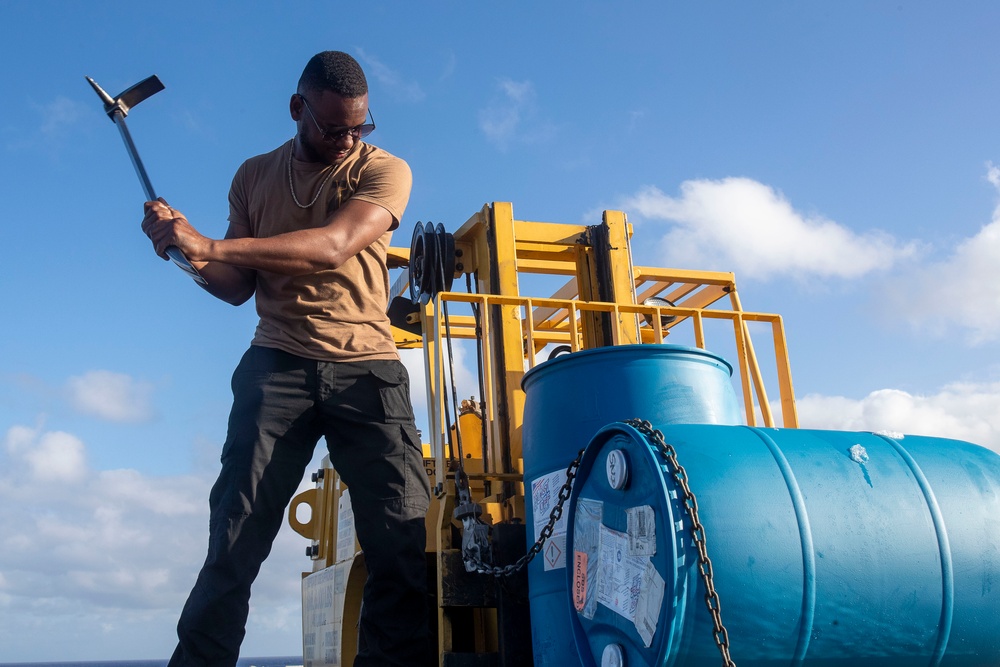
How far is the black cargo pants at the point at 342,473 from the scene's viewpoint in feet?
11.1

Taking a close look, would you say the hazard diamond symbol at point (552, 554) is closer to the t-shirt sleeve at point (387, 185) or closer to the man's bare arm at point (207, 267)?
the t-shirt sleeve at point (387, 185)

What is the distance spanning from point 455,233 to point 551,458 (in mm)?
2352

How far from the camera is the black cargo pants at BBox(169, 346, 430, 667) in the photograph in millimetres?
3371

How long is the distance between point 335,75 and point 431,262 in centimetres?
177

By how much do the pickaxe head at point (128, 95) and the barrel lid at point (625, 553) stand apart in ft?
8.29

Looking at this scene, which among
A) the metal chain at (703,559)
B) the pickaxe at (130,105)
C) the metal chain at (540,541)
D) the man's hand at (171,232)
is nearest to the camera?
the metal chain at (703,559)

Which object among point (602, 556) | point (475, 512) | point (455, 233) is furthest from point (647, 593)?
point (455, 233)

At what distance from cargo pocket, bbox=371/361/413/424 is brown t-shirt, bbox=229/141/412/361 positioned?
5cm

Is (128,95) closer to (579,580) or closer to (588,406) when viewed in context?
(588,406)

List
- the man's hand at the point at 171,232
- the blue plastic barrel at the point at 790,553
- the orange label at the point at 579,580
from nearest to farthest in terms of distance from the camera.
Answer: the blue plastic barrel at the point at 790,553
the orange label at the point at 579,580
the man's hand at the point at 171,232

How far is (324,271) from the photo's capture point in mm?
3555

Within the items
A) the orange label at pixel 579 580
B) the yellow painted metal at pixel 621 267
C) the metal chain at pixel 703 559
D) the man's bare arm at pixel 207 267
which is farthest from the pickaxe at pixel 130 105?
the yellow painted metal at pixel 621 267

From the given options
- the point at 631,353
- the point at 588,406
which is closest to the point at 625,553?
the point at 588,406

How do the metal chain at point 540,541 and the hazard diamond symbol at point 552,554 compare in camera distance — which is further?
the hazard diamond symbol at point 552,554
